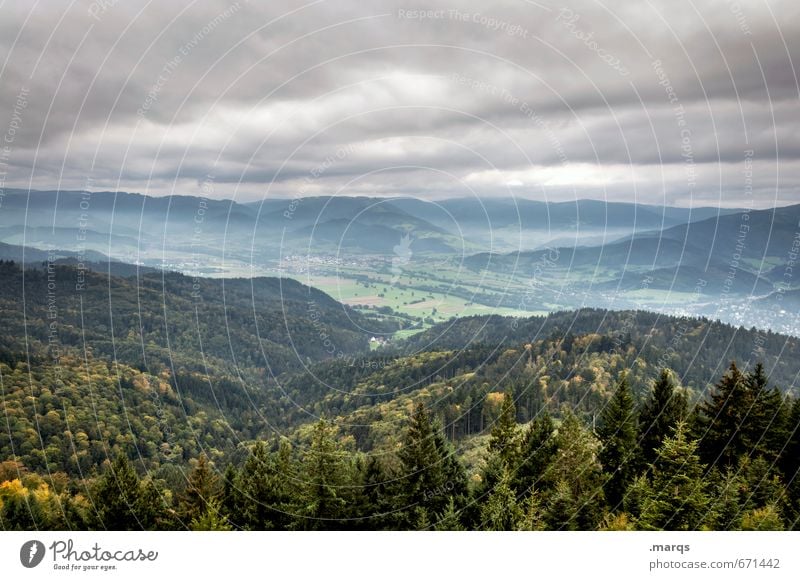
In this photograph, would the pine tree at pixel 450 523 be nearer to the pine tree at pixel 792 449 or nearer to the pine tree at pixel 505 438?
the pine tree at pixel 505 438

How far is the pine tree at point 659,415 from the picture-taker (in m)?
21.8

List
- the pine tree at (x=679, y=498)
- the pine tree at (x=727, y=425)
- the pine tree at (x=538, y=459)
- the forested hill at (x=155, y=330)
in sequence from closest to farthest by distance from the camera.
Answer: the pine tree at (x=679, y=498), the pine tree at (x=538, y=459), the pine tree at (x=727, y=425), the forested hill at (x=155, y=330)

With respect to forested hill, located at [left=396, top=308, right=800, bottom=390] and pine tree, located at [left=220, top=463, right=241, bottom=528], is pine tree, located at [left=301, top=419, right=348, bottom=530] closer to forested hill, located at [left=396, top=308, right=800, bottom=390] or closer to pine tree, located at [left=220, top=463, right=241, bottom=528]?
pine tree, located at [left=220, top=463, right=241, bottom=528]

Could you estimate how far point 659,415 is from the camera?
22.0m

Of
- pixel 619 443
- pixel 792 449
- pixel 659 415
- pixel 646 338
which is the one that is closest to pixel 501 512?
pixel 619 443

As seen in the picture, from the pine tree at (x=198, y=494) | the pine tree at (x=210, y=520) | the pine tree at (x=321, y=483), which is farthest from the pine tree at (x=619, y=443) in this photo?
the pine tree at (x=198, y=494)

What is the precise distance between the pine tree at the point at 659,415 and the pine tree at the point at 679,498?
4079mm

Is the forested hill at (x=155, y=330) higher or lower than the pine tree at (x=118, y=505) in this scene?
lower

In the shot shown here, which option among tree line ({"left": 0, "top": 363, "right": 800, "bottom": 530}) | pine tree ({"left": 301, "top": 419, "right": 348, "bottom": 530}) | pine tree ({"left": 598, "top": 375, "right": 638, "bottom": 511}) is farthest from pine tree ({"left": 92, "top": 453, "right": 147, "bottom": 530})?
pine tree ({"left": 598, "top": 375, "right": 638, "bottom": 511})

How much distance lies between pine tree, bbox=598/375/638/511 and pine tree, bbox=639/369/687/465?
2.09 feet

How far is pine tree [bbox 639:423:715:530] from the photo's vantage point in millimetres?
16172

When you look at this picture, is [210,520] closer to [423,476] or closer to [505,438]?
[423,476]

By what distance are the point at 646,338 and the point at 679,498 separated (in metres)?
114
